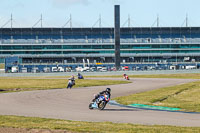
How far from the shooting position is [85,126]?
17391mm

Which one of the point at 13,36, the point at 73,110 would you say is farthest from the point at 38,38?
the point at 73,110

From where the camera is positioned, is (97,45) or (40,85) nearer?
(40,85)

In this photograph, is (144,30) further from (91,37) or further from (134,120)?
(134,120)

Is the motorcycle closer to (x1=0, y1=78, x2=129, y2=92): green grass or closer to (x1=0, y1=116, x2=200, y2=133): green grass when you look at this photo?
(x1=0, y1=116, x2=200, y2=133): green grass

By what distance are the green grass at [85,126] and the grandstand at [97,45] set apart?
13534cm

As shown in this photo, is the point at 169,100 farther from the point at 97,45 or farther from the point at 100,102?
the point at 97,45

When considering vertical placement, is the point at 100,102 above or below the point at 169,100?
above

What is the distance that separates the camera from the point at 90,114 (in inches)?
876

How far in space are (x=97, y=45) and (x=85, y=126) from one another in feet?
468

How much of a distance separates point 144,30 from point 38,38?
44829 millimetres

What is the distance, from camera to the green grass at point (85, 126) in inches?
640

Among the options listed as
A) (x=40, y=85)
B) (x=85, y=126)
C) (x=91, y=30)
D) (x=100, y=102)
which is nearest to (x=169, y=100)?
(x=100, y=102)

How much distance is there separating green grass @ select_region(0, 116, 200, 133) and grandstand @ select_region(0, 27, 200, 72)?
444 ft

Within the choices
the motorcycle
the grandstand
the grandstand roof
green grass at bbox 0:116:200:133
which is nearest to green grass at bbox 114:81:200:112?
the motorcycle
